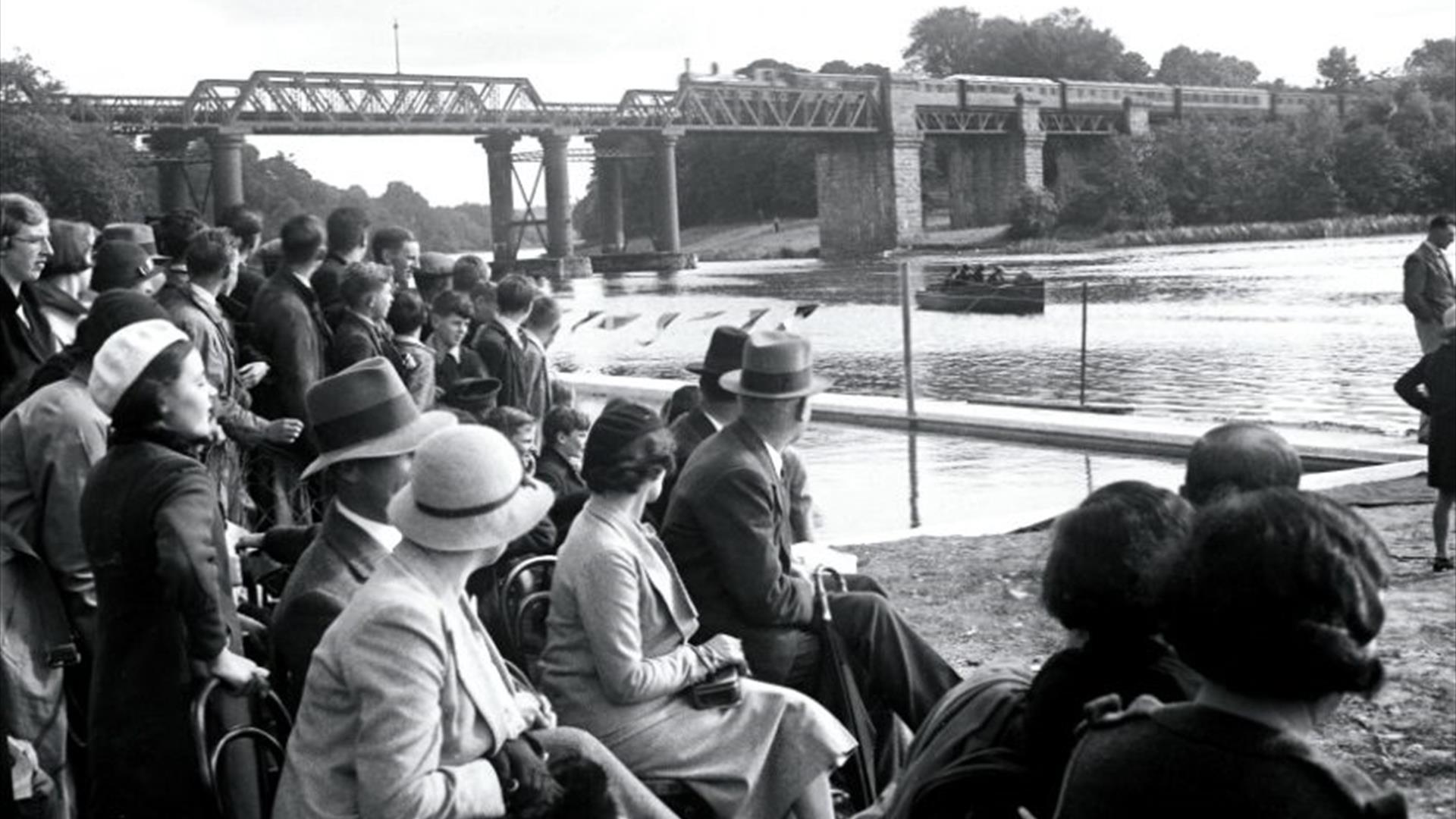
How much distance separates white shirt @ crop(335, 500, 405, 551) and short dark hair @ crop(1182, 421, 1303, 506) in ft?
5.46

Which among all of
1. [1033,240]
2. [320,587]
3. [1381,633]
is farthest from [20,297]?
[1033,240]

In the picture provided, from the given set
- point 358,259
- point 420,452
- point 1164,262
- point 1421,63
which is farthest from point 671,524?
point 1421,63

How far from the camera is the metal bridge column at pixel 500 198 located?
93.0 meters

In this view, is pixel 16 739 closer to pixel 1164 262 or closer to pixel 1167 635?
pixel 1167 635

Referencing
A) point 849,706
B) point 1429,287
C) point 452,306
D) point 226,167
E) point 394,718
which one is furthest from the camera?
point 226,167

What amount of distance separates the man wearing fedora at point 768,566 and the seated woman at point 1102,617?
1623 mm

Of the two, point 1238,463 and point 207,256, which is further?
point 207,256

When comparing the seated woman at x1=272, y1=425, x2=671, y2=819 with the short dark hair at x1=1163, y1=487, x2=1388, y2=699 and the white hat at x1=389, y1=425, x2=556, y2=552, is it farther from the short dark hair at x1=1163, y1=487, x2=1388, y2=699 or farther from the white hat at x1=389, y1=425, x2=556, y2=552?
the short dark hair at x1=1163, y1=487, x2=1388, y2=699

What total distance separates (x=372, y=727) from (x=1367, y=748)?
344 cm

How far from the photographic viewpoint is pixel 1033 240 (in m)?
90.4

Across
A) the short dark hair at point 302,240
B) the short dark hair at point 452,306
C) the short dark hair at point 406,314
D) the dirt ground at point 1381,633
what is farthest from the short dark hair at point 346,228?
the dirt ground at point 1381,633

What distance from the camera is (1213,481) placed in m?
3.50

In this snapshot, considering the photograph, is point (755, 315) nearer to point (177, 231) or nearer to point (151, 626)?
point (177, 231)

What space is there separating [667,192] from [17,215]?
87.6m
